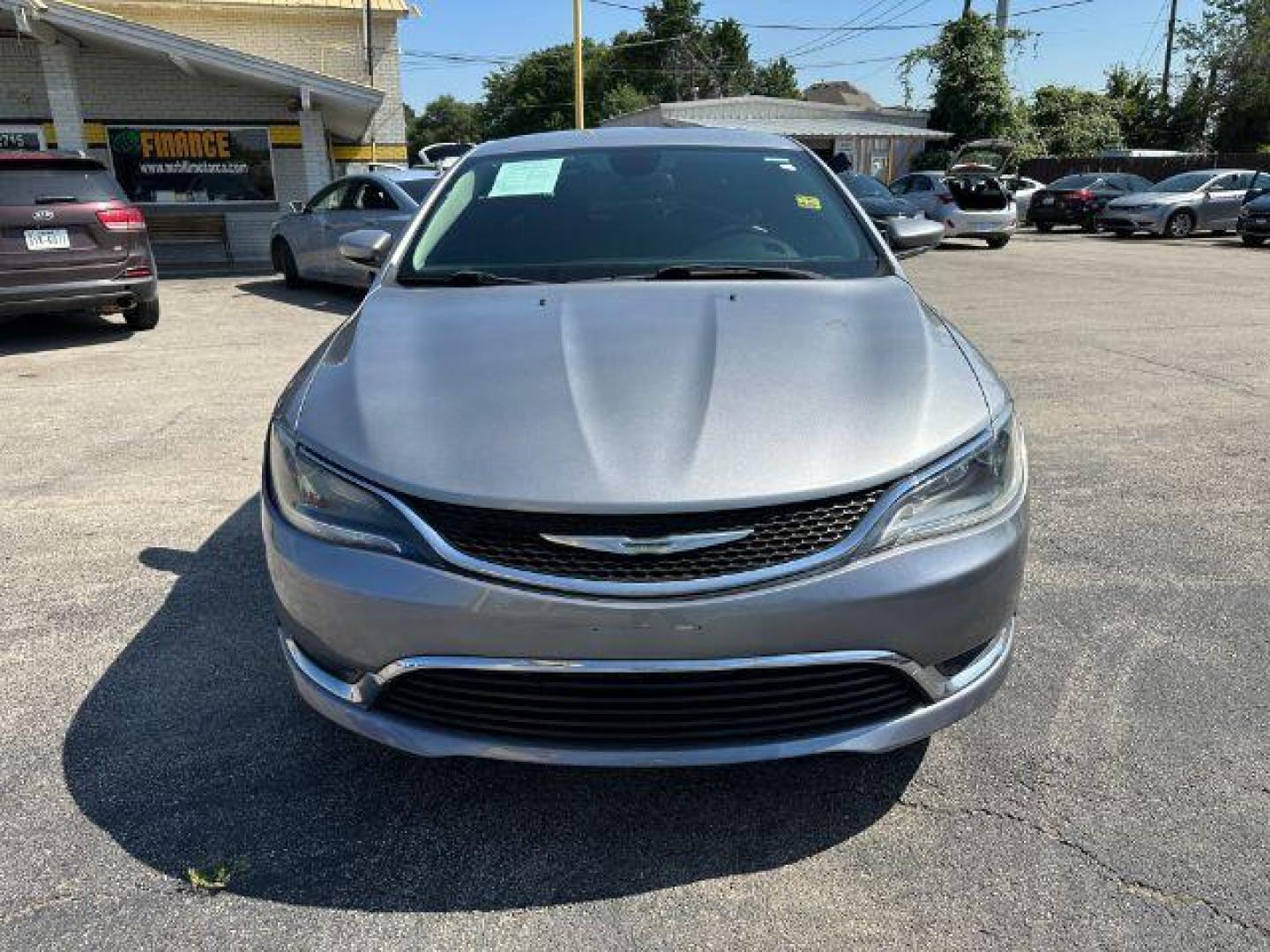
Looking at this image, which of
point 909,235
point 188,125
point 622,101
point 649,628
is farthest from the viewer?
point 622,101

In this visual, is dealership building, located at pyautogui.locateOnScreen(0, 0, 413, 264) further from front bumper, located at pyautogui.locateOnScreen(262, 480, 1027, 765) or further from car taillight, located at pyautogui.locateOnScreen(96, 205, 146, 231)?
front bumper, located at pyautogui.locateOnScreen(262, 480, 1027, 765)

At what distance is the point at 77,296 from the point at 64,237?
0.48 meters

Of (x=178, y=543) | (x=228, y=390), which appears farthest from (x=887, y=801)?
(x=228, y=390)

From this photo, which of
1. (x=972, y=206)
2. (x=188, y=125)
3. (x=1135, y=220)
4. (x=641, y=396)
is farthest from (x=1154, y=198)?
(x=641, y=396)

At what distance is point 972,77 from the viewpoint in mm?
32781

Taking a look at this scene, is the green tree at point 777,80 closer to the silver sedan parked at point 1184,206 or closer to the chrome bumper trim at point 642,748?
the silver sedan parked at point 1184,206

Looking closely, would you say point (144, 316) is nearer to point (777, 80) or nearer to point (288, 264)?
point (288, 264)

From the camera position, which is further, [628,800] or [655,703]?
[628,800]

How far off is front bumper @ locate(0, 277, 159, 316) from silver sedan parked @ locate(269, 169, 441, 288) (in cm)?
204

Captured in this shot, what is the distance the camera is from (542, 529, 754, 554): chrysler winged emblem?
192cm

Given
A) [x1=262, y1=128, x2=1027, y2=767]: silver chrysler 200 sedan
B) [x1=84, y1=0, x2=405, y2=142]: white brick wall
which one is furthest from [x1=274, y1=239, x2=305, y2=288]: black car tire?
[x1=262, y1=128, x2=1027, y2=767]: silver chrysler 200 sedan

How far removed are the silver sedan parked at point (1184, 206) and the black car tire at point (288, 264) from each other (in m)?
18.1

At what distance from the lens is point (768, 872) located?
7.05ft

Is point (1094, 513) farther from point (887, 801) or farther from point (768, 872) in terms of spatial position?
point (768, 872)
